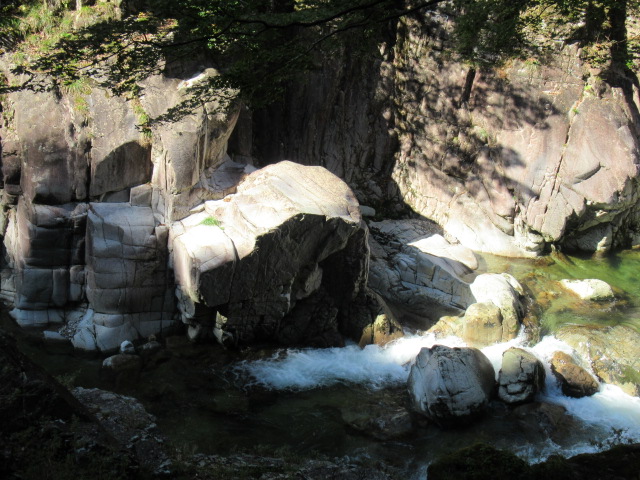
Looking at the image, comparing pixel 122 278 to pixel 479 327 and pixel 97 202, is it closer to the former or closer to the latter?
pixel 97 202

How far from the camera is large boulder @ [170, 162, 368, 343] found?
28.2 feet

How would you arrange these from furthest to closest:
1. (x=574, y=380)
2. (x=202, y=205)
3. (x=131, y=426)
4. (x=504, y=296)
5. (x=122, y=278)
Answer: (x=504, y=296), (x=202, y=205), (x=122, y=278), (x=574, y=380), (x=131, y=426)

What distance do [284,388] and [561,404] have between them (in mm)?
4373

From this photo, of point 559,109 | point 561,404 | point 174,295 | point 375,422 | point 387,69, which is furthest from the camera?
point 387,69

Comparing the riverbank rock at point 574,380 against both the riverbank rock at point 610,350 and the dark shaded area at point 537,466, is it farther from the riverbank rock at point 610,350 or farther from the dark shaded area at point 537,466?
the dark shaded area at point 537,466

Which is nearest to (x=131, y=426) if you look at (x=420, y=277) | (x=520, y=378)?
(x=520, y=378)

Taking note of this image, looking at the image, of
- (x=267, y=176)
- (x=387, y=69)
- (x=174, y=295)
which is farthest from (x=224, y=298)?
(x=387, y=69)

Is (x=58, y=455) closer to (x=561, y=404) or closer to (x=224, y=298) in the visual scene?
(x=224, y=298)

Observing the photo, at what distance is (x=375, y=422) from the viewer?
7.73 metres

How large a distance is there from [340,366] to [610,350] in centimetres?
486

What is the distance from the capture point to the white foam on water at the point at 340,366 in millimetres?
8828

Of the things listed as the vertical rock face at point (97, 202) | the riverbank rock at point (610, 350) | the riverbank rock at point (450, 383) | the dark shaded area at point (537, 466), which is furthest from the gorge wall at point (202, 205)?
the dark shaded area at point (537, 466)

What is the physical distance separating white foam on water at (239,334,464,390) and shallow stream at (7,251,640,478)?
18mm

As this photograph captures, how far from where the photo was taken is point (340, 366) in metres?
9.30
